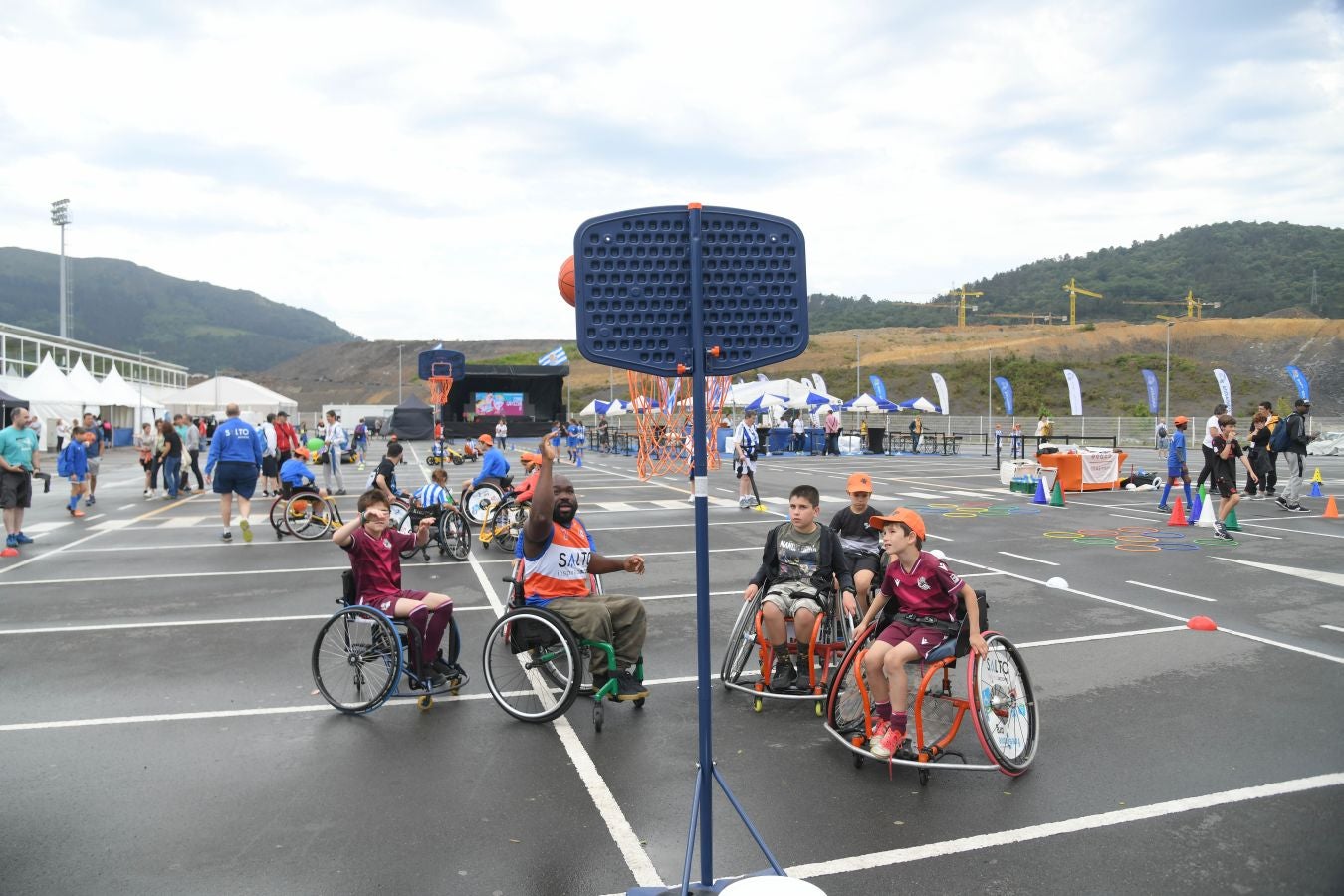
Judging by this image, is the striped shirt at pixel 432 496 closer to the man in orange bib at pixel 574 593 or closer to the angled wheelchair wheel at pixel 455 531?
the angled wheelchair wheel at pixel 455 531

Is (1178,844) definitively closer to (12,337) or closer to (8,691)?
(8,691)

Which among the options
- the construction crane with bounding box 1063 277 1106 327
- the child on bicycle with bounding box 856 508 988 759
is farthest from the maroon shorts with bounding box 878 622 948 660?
the construction crane with bounding box 1063 277 1106 327

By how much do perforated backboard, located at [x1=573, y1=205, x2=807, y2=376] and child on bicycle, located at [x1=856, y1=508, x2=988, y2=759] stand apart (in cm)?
189

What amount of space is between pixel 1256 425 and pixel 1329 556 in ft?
26.2

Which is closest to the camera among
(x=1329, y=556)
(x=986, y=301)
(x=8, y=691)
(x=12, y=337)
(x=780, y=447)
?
(x=8, y=691)

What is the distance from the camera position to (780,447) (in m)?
39.7

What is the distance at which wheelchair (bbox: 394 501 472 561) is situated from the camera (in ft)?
38.9

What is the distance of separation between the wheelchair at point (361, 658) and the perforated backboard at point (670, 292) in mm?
3093

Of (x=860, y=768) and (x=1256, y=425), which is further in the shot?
(x=1256, y=425)

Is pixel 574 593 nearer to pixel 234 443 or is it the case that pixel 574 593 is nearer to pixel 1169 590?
pixel 1169 590

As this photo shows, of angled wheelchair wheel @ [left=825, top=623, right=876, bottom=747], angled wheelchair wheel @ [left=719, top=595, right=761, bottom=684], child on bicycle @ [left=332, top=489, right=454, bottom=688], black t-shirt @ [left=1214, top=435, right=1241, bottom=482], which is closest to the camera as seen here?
angled wheelchair wheel @ [left=825, top=623, right=876, bottom=747]

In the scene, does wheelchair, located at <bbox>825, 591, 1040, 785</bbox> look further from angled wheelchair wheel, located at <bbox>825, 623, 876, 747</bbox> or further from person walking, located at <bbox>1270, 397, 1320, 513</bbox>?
person walking, located at <bbox>1270, 397, 1320, 513</bbox>

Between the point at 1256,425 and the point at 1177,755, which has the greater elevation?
the point at 1256,425

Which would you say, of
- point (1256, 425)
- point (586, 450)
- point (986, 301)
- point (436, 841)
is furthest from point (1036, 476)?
point (986, 301)
